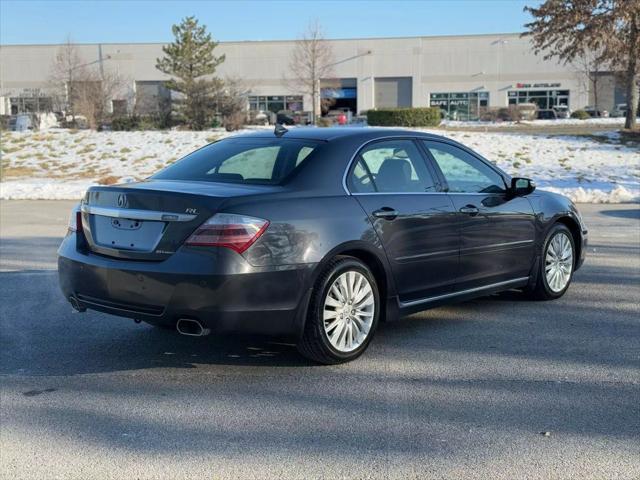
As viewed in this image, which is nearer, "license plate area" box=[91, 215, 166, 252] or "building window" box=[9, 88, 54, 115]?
"license plate area" box=[91, 215, 166, 252]

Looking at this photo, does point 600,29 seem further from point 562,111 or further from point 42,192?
point 562,111

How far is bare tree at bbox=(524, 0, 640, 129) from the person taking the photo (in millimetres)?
28125

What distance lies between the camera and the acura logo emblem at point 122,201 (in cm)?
471

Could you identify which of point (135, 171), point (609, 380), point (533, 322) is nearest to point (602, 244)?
point (533, 322)

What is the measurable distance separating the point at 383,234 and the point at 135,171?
59.9 ft

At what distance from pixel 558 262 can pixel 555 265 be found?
64 millimetres

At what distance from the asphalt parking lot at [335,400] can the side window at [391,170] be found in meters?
1.22

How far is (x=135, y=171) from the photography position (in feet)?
72.9

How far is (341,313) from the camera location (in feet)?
16.1

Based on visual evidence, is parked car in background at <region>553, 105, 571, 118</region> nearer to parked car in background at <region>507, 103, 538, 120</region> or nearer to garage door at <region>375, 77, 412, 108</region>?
parked car in background at <region>507, 103, 538, 120</region>

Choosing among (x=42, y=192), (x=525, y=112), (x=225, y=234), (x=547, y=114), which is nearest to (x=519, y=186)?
(x=225, y=234)

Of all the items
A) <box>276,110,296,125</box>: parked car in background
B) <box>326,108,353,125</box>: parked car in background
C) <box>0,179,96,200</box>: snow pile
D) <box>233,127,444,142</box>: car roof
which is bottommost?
<box>0,179,96,200</box>: snow pile

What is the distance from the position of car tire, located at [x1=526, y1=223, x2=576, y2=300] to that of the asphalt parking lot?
0.21m

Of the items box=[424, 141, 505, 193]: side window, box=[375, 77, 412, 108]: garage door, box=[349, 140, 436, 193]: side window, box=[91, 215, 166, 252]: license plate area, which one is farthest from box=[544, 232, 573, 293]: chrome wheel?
box=[375, 77, 412, 108]: garage door
